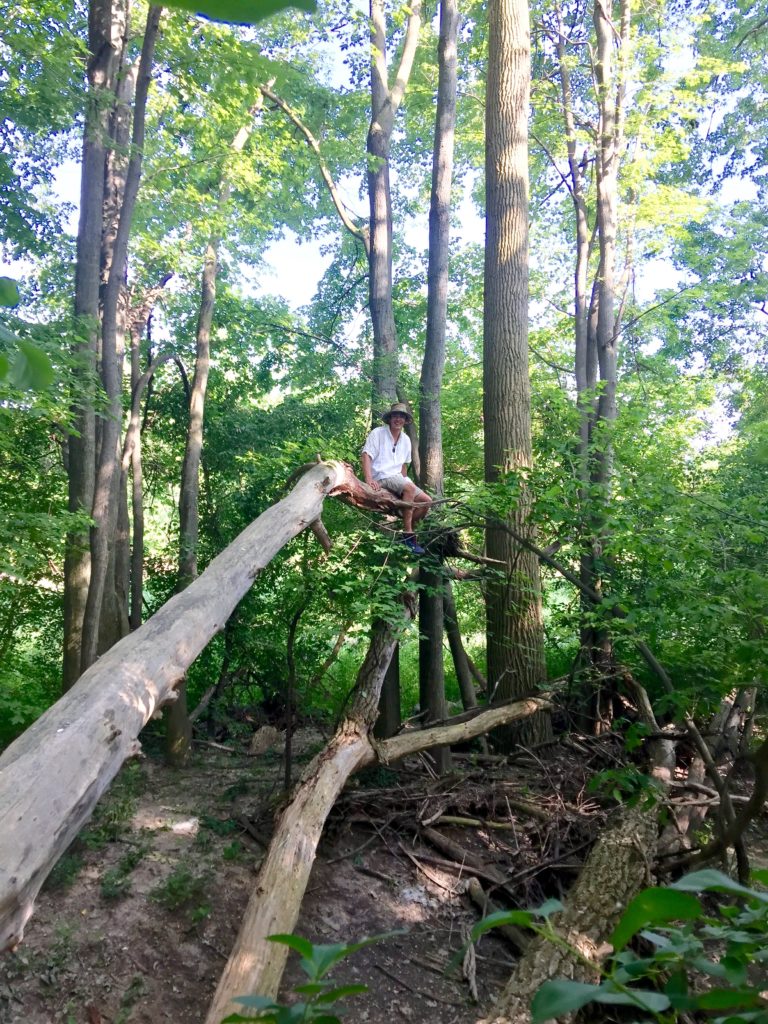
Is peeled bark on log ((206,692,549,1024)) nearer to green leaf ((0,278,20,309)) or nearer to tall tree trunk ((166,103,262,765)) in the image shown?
tall tree trunk ((166,103,262,765))

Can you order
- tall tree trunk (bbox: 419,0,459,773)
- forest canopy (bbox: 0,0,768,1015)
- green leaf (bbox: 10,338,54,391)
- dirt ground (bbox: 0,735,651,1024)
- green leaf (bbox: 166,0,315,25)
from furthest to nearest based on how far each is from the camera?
tall tree trunk (bbox: 419,0,459,773) < forest canopy (bbox: 0,0,768,1015) < dirt ground (bbox: 0,735,651,1024) < green leaf (bbox: 10,338,54,391) < green leaf (bbox: 166,0,315,25)

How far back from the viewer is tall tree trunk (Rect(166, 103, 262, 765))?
7.60 m

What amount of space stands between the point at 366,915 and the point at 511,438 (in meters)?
4.73

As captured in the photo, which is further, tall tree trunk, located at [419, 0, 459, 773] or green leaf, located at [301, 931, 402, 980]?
tall tree trunk, located at [419, 0, 459, 773]

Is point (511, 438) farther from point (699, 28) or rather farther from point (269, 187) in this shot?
point (699, 28)

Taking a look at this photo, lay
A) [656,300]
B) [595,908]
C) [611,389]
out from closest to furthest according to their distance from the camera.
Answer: [595,908]
[611,389]
[656,300]

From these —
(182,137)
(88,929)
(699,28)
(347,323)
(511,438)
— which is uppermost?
(699,28)

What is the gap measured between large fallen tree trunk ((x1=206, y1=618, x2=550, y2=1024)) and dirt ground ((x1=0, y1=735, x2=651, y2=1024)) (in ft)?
1.72

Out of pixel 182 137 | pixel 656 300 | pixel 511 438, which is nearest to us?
pixel 511 438

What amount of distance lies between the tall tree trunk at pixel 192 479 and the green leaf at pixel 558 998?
6894mm

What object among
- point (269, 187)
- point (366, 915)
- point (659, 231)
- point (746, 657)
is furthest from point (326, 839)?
point (659, 231)

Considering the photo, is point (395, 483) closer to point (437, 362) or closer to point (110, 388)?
point (437, 362)

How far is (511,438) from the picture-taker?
7543 millimetres

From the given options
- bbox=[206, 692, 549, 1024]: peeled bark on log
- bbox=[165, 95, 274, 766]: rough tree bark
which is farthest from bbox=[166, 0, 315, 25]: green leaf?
bbox=[165, 95, 274, 766]: rough tree bark
